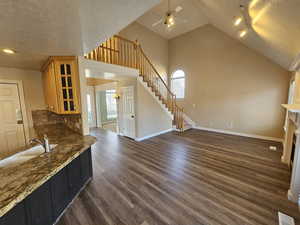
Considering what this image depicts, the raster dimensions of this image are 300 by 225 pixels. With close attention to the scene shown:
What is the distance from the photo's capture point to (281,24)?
6.71 ft

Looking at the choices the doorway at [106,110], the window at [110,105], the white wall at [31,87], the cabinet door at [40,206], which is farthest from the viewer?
the window at [110,105]

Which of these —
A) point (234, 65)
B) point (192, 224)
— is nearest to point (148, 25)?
point (234, 65)

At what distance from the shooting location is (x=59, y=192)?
182 cm

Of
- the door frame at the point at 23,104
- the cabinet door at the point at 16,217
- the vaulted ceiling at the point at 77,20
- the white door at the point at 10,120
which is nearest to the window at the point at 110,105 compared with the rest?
the door frame at the point at 23,104

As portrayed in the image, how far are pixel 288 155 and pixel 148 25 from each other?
7.12 m

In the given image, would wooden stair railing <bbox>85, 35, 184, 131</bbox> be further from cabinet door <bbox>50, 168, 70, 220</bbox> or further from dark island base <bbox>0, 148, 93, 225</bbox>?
cabinet door <bbox>50, 168, 70, 220</bbox>

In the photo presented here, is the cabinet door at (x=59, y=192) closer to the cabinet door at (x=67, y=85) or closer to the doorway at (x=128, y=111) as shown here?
the cabinet door at (x=67, y=85)

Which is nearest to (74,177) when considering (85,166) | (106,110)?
(85,166)

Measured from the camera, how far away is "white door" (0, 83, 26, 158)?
124 inches

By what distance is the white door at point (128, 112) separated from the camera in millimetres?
4992

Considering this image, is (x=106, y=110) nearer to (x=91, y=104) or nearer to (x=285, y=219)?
(x=91, y=104)

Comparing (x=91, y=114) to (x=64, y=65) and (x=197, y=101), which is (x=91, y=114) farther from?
(x=197, y=101)

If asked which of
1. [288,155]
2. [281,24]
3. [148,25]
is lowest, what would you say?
[288,155]

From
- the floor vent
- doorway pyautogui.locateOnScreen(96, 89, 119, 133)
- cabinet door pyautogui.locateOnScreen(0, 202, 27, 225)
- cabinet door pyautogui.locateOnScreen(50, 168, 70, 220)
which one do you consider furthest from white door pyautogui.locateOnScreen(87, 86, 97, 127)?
the floor vent
